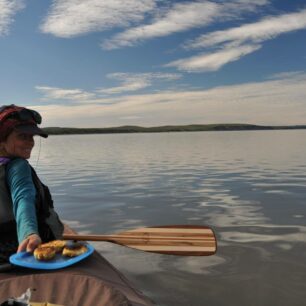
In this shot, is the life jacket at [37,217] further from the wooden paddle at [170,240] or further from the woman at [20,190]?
the wooden paddle at [170,240]

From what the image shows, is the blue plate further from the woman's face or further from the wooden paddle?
the wooden paddle

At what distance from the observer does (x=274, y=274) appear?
671cm

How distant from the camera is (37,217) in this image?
3982 millimetres

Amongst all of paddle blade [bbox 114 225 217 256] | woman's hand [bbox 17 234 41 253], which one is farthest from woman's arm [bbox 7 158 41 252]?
paddle blade [bbox 114 225 217 256]

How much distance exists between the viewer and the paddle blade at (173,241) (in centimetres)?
503

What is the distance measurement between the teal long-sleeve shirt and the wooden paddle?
1233 mm

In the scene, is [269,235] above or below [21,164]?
below

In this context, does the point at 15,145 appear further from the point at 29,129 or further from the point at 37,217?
the point at 37,217

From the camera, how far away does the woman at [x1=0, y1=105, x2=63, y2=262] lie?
356 cm

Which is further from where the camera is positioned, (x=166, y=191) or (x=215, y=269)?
(x=166, y=191)

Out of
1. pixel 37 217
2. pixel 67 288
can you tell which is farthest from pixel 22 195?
pixel 67 288

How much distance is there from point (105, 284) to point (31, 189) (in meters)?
1.09

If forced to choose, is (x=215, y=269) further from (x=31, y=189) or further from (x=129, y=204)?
(x=129, y=204)

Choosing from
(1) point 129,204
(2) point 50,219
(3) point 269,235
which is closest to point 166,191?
(1) point 129,204
